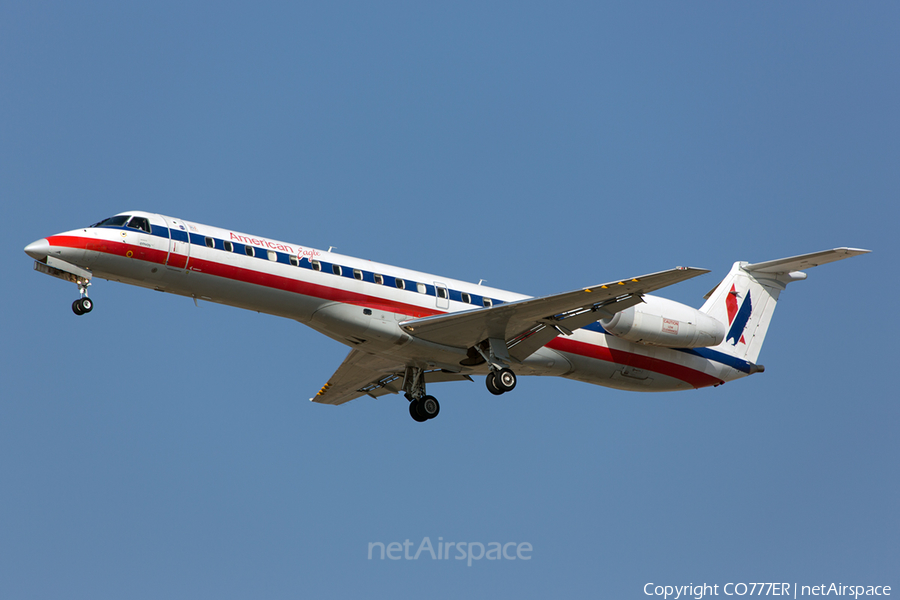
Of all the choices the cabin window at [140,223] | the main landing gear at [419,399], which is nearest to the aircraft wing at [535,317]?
the main landing gear at [419,399]

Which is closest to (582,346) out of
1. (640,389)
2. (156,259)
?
(640,389)

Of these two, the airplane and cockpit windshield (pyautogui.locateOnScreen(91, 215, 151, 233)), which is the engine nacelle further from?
cockpit windshield (pyautogui.locateOnScreen(91, 215, 151, 233))

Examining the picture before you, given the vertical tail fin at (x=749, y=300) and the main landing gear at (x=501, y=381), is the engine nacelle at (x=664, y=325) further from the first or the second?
the main landing gear at (x=501, y=381)

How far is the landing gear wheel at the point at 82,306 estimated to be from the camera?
19.6m

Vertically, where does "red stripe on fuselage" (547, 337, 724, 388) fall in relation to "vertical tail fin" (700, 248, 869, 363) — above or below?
below

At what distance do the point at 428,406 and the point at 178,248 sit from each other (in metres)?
7.54

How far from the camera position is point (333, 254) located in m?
22.0

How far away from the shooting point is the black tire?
2420cm

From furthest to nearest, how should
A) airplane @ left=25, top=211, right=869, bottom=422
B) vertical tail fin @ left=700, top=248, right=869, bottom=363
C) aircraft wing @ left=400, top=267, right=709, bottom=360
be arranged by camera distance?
1. vertical tail fin @ left=700, top=248, right=869, bottom=363
2. aircraft wing @ left=400, top=267, right=709, bottom=360
3. airplane @ left=25, top=211, right=869, bottom=422

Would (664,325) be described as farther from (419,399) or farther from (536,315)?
(419,399)

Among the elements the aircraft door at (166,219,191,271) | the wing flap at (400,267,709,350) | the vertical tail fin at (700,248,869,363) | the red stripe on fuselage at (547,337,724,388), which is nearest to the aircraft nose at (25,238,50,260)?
the aircraft door at (166,219,191,271)

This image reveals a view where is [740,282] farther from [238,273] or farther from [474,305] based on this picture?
[238,273]

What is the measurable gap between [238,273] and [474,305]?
19.5ft

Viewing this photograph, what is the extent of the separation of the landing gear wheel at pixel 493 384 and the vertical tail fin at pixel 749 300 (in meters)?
7.59
